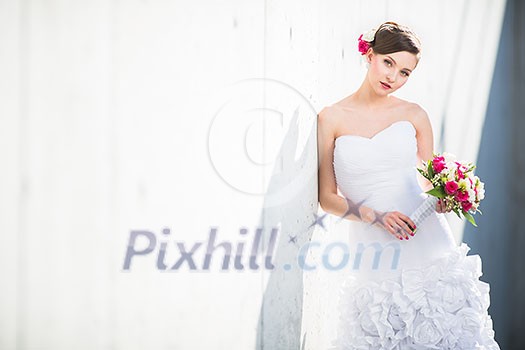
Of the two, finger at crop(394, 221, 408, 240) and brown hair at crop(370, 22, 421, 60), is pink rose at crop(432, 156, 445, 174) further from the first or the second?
brown hair at crop(370, 22, 421, 60)

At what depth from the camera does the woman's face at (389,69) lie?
2498 mm

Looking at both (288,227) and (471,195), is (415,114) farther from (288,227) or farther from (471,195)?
(288,227)

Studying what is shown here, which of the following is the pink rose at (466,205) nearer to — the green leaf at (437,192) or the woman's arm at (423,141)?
the green leaf at (437,192)

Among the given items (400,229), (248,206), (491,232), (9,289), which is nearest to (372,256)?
(400,229)

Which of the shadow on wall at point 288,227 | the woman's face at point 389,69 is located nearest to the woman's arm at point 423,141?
the woman's face at point 389,69

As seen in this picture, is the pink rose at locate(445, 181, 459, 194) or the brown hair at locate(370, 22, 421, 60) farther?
the brown hair at locate(370, 22, 421, 60)

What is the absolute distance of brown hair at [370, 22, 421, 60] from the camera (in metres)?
2.48

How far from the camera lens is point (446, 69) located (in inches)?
131

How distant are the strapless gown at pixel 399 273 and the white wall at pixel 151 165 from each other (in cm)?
20

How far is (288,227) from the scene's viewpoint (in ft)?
7.52

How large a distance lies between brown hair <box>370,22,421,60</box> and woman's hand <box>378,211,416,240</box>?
2.18ft

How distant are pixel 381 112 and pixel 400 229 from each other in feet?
1.67

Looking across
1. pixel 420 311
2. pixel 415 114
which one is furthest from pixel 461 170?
pixel 420 311

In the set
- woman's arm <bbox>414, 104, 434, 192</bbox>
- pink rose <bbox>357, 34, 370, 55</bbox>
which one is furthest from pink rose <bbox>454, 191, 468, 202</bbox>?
pink rose <bbox>357, 34, 370, 55</bbox>
